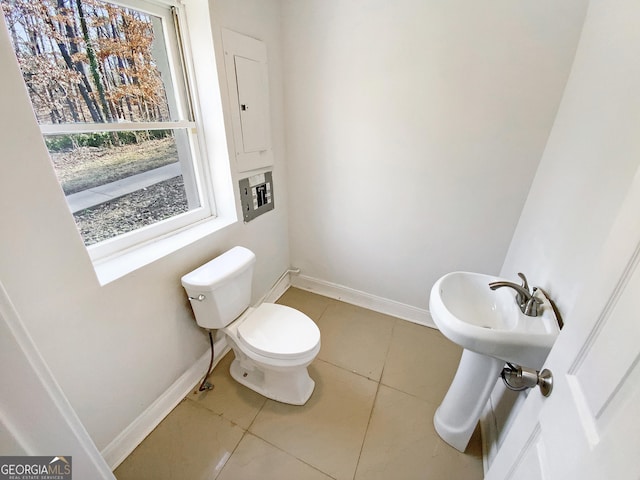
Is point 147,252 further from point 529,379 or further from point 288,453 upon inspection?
point 529,379

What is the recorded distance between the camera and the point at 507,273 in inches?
60.3

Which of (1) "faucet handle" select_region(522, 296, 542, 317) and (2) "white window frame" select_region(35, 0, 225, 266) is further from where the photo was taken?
(2) "white window frame" select_region(35, 0, 225, 266)

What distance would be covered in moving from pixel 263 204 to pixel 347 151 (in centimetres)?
67

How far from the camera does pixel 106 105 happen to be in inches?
41.8

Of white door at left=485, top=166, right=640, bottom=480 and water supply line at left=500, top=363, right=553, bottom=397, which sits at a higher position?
white door at left=485, top=166, right=640, bottom=480

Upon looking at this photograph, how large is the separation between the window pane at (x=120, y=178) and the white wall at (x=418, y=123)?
2.75 ft

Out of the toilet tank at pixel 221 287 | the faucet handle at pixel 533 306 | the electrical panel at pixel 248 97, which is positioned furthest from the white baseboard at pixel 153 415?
the faucet handle at pixel 533 306

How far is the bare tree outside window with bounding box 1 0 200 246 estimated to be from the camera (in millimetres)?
895

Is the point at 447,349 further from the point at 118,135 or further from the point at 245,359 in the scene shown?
the point at 118,135

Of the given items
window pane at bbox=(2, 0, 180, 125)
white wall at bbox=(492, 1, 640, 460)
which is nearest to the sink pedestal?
white wall at bbox=(492, 1, 640, 460)

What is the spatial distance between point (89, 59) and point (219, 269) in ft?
3.15

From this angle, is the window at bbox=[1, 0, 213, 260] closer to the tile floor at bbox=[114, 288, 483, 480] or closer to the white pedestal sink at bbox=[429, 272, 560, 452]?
the tile floor at bbox=[114, 288, 483, 480]

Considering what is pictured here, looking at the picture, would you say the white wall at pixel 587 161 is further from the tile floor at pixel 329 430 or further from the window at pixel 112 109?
the window at pixel 112 109

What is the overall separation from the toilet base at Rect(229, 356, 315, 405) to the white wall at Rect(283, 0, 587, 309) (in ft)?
3.01
